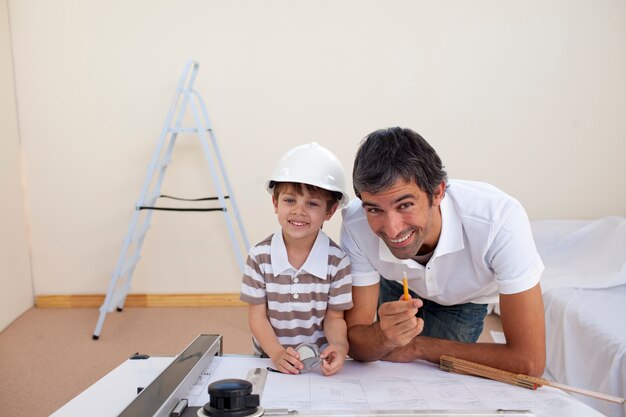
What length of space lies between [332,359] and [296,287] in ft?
0.89

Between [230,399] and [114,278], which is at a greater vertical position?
[230,399]

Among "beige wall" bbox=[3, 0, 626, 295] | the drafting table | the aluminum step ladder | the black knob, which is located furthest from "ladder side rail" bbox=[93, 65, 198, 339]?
the black knob

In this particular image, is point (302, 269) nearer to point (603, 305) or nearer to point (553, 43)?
point (603, 305)

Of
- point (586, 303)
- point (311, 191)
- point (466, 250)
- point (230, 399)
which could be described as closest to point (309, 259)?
point (311, 191)

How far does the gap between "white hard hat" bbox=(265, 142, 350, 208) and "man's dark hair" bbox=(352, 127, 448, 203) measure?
122mm

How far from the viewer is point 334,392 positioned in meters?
1.20

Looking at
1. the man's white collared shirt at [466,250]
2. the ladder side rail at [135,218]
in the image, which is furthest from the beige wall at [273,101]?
the man's white collared shirt at [466,250]

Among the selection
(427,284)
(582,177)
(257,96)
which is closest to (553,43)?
(582,177)

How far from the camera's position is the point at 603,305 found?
2.56m

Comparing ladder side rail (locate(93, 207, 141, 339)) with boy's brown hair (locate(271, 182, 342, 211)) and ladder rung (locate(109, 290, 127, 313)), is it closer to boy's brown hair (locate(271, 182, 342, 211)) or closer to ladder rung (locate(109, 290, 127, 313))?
ladder rung (locate(109, 290, 127, 313))

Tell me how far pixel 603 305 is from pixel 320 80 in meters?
2.20

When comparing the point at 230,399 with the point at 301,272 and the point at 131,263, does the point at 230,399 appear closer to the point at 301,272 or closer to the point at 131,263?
the point at 301,272

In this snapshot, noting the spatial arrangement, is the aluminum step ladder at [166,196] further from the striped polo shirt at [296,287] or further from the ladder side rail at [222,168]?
the striped polo shirt at [296,287]

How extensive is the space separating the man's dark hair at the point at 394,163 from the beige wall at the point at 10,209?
289 centimetres
